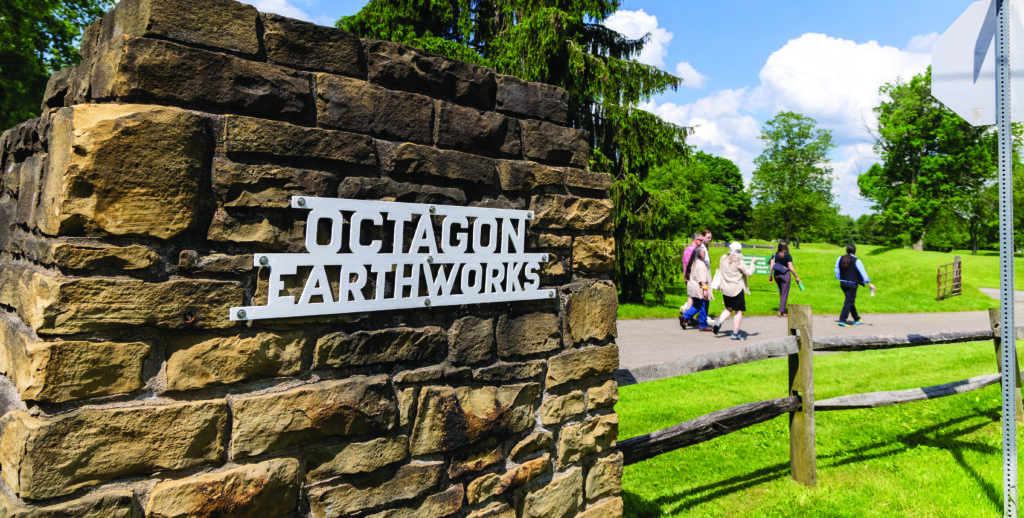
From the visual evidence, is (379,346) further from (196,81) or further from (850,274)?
(850,274)

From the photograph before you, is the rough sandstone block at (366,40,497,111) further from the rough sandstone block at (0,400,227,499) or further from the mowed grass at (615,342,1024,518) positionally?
the mowed grass at (615,342,1024,518)

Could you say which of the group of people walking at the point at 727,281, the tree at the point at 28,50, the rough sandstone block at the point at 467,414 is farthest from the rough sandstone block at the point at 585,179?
the tree at the point at 28,50

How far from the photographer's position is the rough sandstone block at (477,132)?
220cm

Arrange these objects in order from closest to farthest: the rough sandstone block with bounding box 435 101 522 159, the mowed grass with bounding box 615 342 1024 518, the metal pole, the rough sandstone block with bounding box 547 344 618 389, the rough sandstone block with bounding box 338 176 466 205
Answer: the rough sandstone block with bounding box 338 176 466 205 → the rough sandstone block with bounding box 435 101 522 159 → the rough sandstone block with bounding box 547 344 618 389 → the metal pole → the mowed grass with bounding box 615 342 1024 518

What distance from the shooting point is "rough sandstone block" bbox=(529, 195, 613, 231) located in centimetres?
253

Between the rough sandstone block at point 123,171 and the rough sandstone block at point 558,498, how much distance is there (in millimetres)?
1717

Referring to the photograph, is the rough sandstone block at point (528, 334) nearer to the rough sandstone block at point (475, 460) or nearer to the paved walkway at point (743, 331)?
the rough sandstone block at point (475, 460)

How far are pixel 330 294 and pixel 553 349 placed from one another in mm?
1067

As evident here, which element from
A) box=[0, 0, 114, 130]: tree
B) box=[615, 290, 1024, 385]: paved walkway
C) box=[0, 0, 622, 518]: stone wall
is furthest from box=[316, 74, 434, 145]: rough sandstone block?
box=[0, 0, 114, 130]: tree

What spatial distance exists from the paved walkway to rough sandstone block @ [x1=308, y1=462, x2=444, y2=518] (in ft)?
12.8

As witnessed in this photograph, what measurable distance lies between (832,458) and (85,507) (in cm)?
494

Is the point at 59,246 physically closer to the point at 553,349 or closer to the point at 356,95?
the point at 356,95

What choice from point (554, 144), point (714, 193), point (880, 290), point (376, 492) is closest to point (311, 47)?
point (554, 144)

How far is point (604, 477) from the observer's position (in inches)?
111
